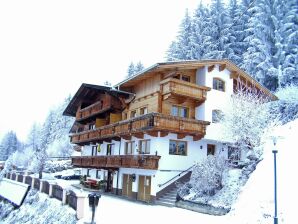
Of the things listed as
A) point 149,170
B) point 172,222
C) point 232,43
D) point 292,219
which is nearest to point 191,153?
point 149,170

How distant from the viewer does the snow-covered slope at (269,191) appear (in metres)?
14.1

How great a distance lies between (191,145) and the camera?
27.3 m

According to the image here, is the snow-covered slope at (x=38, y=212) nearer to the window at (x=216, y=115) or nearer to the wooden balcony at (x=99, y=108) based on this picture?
the wooden balcony at (x=99, y=108)

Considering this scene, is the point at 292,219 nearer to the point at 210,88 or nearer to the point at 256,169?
the point at 256,169

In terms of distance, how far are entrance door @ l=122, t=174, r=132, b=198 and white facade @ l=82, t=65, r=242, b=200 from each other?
19.1 inches

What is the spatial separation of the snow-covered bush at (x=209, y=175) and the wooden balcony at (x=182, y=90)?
654 cm

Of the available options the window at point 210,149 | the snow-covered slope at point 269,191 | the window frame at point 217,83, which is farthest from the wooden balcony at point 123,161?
the window frame at point 217,83

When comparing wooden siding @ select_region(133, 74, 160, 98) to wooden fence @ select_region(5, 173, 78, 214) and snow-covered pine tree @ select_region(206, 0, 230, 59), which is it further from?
snow-covered pine tree @ select_region(206, 0, 230, 59)

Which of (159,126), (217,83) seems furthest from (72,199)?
(217,83)

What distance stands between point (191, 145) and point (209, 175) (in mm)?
6979

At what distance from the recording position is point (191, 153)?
27203mm

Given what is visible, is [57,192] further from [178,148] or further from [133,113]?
[133,113]

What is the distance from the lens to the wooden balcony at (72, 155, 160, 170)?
24.0 metres

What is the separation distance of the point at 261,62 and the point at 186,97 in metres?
14.6
